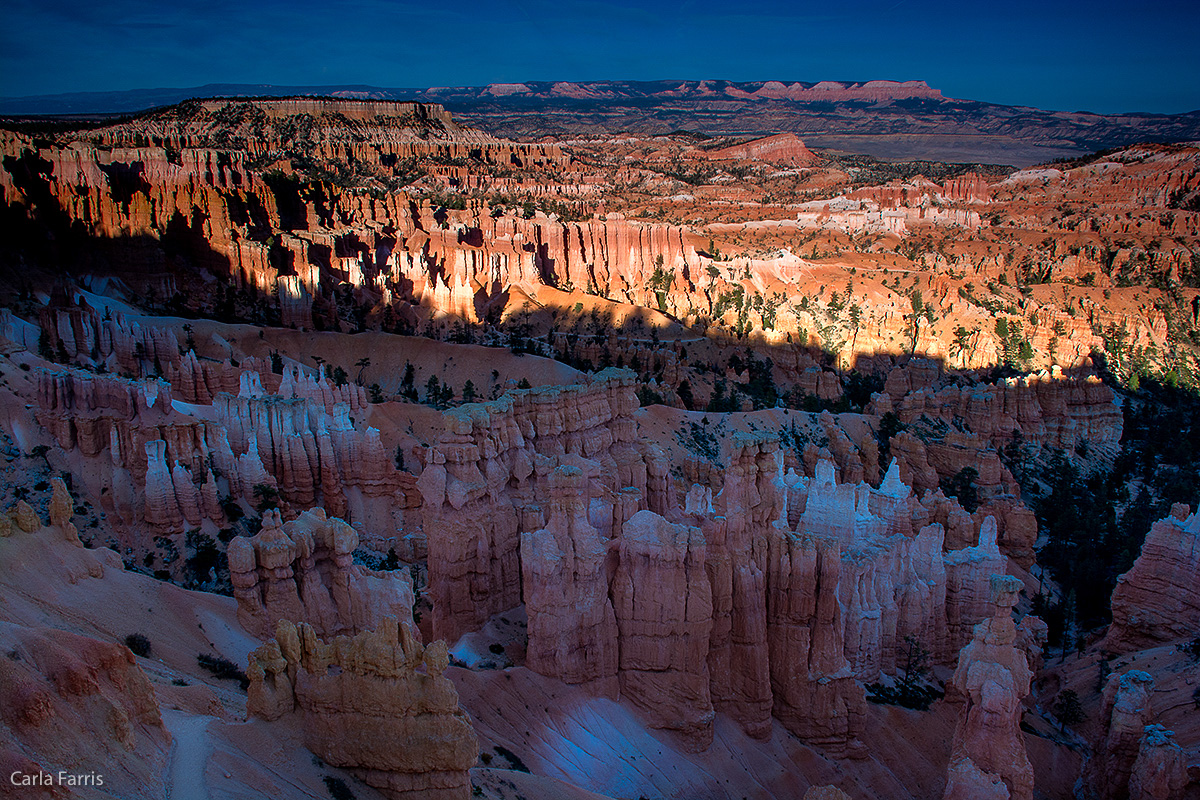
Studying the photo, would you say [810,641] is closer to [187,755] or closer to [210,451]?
[187,755]

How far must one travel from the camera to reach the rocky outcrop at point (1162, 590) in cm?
2767

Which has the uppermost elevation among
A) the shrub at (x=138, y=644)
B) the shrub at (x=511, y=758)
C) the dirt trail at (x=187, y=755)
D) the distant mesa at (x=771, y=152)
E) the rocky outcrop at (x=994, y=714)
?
the distant mesa at (x=771, y=152)

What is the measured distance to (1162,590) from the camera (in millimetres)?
28328

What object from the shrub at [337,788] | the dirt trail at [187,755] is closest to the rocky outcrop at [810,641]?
the shrub at [337,788]

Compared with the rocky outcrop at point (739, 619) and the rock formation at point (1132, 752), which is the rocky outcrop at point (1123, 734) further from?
the rocky outcrop at point (739, 619)

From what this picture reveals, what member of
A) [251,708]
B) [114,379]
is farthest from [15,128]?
[251,708]

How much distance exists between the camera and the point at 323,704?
13.4 metres

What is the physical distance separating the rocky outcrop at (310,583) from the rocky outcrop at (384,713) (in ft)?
20.8

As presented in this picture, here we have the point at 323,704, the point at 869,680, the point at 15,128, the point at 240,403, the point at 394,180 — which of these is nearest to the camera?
the point at 323,704

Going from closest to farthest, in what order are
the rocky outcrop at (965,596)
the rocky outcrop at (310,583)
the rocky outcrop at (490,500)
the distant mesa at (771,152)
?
the rocky outcrop at (310,583) < the rocky outcrop at (490,500) < the rocky outcrop at (965,596) < the distant mesa at (771,152)

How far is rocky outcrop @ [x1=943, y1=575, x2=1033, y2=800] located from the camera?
711 inches

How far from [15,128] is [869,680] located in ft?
320

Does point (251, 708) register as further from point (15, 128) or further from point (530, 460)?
point (15, 128)

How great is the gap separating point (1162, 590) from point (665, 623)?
18160mm
